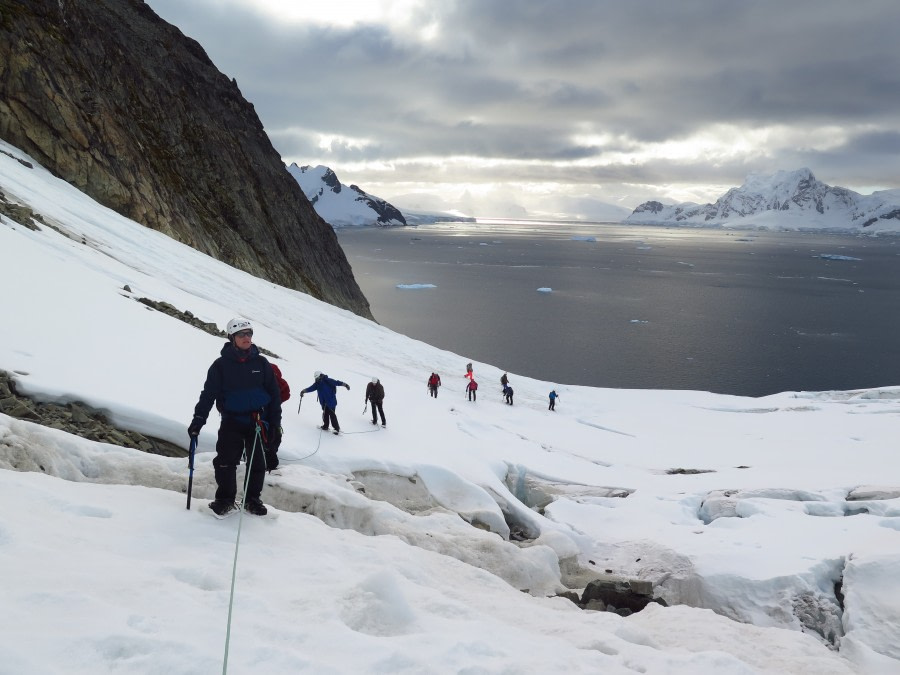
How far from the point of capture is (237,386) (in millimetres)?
7008

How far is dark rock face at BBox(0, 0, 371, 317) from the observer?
36719 mm

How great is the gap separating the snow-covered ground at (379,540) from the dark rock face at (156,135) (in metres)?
20.5

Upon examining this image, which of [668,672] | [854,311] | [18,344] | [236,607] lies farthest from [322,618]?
[854,311]

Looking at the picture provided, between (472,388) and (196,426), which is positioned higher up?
(196,426)

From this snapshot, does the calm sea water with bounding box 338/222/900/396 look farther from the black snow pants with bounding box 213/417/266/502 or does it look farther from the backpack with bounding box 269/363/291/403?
the black snow pants with bounding box 213/417/266/502

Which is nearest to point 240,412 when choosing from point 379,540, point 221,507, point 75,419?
point 221,507

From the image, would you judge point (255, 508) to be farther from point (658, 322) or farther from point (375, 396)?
point (658, 322)

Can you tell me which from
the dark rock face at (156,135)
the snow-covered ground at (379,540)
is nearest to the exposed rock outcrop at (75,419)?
the snow-covered ground at (379,540)

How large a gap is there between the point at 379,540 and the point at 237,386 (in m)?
2.85

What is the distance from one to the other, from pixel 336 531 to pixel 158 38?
65.6 m

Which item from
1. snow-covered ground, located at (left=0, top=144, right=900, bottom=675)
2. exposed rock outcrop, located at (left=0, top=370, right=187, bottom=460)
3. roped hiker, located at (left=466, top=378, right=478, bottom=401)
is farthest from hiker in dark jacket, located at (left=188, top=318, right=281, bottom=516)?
roped hiker, located at (left=466, top=378, right=478, bottom=401)

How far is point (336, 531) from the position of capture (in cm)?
778

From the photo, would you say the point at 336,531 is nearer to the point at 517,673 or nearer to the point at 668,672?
the point at 517,673

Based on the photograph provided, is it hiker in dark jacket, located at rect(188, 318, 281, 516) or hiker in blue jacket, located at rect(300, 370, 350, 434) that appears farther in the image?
hiker in blue jacket, located at rect(300, 370, 350, 434)
